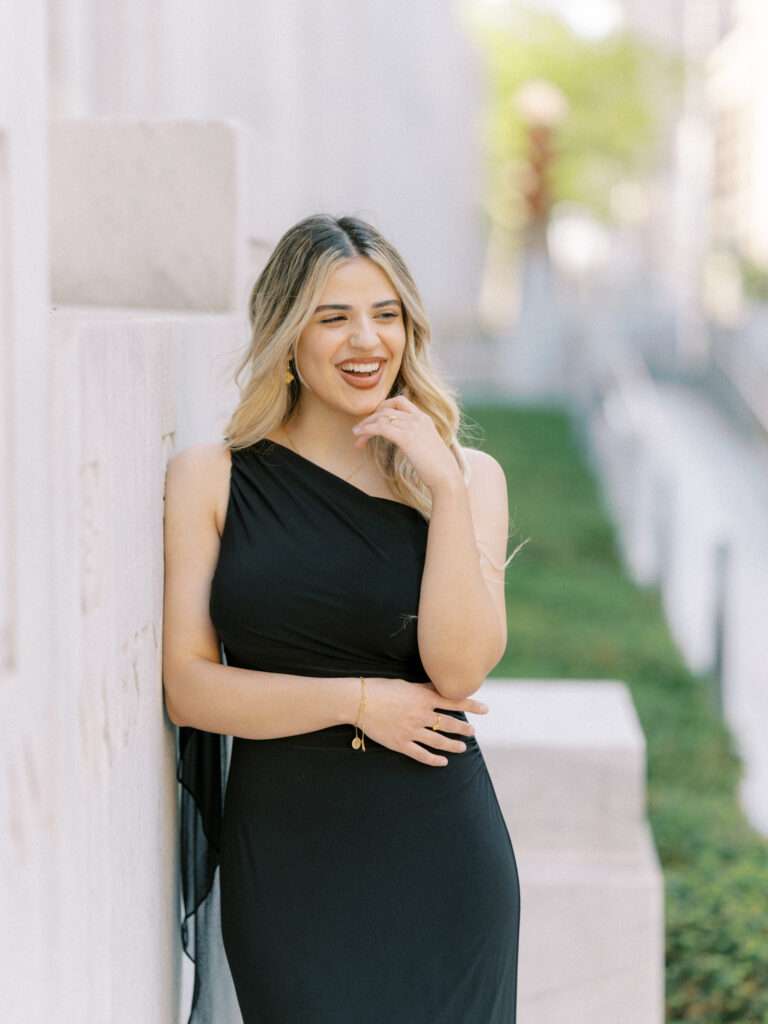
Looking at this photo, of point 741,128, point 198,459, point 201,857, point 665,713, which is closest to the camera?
point 198,459

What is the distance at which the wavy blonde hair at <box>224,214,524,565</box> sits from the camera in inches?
118

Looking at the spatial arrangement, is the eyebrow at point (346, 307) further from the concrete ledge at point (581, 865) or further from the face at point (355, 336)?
the concrete ledge at point (581, 865)

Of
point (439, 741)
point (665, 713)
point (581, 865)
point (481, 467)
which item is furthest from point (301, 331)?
point (665, 713)

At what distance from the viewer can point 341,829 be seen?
292 cm

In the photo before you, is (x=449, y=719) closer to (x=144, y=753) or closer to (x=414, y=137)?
(x=144, y=753)

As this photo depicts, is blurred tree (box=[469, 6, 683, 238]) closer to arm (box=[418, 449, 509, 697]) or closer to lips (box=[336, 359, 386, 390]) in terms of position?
lips (box=[336, 359, 386, 390])

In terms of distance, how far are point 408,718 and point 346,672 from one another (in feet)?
0.49

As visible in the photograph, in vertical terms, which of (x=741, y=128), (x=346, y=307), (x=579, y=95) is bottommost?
(x=346, y=307)

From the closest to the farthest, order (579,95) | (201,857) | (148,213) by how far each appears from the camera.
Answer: (201,857), (148,213), (579,95)

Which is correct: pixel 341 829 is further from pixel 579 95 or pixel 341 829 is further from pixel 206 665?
pixel 579 95

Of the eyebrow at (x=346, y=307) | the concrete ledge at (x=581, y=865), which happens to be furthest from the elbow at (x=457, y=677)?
the concrete ledge at (x=581, y=865)

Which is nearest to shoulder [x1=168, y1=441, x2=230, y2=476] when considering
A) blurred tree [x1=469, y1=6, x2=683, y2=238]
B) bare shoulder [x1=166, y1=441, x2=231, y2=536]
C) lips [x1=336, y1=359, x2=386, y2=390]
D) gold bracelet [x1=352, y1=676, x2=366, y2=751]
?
bare shoulder [x1=166, y1=441, x2=231, y2=536]

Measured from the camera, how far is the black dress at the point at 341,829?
2893 millimetres

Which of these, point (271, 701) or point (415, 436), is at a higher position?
point (415, 436)
